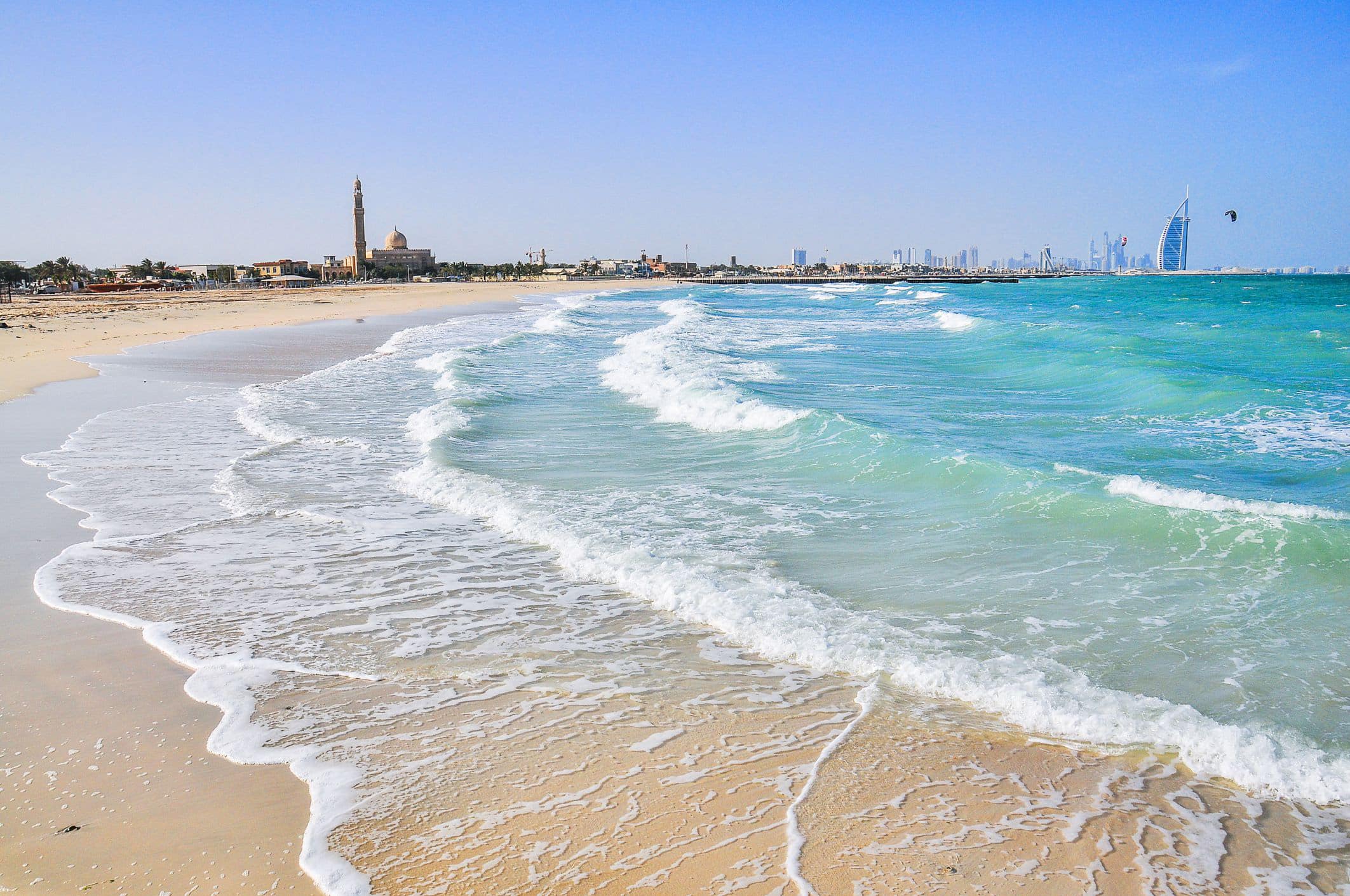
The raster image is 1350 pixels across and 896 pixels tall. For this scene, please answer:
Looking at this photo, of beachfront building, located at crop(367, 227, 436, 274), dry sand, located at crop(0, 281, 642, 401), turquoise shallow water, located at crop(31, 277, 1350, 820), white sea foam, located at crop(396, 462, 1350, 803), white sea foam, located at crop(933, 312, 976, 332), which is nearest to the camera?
white sea foam, located at crop(396, 462, 1350, 803)

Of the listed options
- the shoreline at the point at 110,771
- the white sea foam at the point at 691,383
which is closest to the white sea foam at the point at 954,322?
the white sea foam at the point at 691,383

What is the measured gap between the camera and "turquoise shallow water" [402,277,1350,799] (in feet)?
15.8

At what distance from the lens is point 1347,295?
66.4m

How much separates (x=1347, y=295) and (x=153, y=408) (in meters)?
78.4

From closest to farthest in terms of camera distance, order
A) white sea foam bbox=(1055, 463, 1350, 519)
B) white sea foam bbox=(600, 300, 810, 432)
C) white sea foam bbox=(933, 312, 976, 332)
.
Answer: white sea foam bbox=(1055, 463, 1350, 519) → white sea foam bbox=(600, 300, 810, 432) → white sea foam bbox=(933, 312, 976, 332)

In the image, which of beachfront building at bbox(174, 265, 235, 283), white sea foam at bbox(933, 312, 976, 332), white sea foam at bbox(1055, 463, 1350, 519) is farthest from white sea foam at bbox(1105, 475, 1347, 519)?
beachfront building at bbox(174, 265, 235, 283)

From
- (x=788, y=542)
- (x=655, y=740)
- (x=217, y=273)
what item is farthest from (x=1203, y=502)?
(x=217, y=273)

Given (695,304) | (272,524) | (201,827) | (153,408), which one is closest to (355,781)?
(201,827)

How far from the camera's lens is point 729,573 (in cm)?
657

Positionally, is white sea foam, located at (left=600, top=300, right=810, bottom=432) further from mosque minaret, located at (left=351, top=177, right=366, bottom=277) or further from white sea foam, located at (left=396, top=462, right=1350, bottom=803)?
mosque minaret, located at (left=351, top=177, right=366, bottom=277)

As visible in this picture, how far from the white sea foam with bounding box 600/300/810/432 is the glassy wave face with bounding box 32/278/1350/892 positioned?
13 centimetres

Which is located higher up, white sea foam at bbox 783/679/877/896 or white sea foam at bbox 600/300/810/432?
white sea foam at bbox 600/300/810/432

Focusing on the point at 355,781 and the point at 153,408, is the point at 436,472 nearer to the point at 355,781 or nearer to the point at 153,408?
the point at 355,781

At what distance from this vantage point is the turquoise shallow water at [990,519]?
480cm
